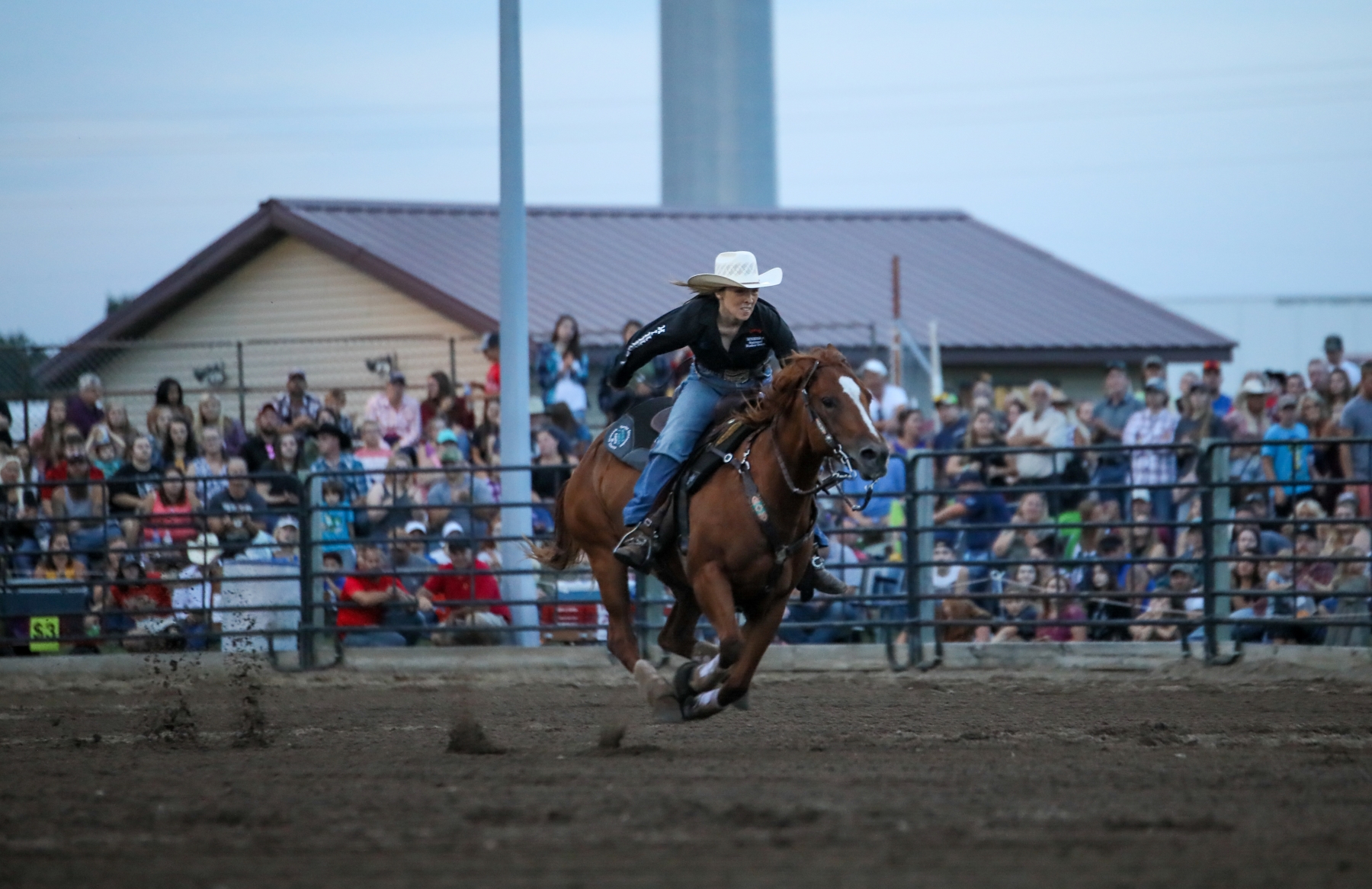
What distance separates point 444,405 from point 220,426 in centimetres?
218

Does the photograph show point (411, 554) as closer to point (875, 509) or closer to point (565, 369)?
point (565, 369)

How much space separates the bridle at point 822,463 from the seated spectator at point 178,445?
29.9 ft

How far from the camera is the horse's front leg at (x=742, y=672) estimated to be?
837 cm

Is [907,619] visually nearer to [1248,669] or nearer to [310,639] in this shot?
[1248,669]

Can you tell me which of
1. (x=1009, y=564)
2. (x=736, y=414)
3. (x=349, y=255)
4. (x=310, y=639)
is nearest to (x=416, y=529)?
(x=310, y=639)

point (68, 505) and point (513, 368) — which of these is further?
point (68, 505)

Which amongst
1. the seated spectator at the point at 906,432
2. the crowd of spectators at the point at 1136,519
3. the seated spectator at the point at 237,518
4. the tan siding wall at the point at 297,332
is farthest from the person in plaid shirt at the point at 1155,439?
the tan siding wall at the point at 297,332

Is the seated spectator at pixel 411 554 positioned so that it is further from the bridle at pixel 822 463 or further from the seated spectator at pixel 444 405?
the bridle at pixel 822 463

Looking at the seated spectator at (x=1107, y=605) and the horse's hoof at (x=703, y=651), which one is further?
the seated spectator at (x=1107, y=605)

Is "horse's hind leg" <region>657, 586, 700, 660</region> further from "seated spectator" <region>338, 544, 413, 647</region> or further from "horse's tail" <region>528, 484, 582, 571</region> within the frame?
"seated spectator" <region>338, 544, 413, 647</region>

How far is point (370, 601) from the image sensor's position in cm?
1446

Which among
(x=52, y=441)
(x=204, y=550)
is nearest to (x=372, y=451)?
(x=204, y=550)

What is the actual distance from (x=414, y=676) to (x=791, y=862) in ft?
29.3

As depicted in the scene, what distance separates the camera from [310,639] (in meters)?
14.4
